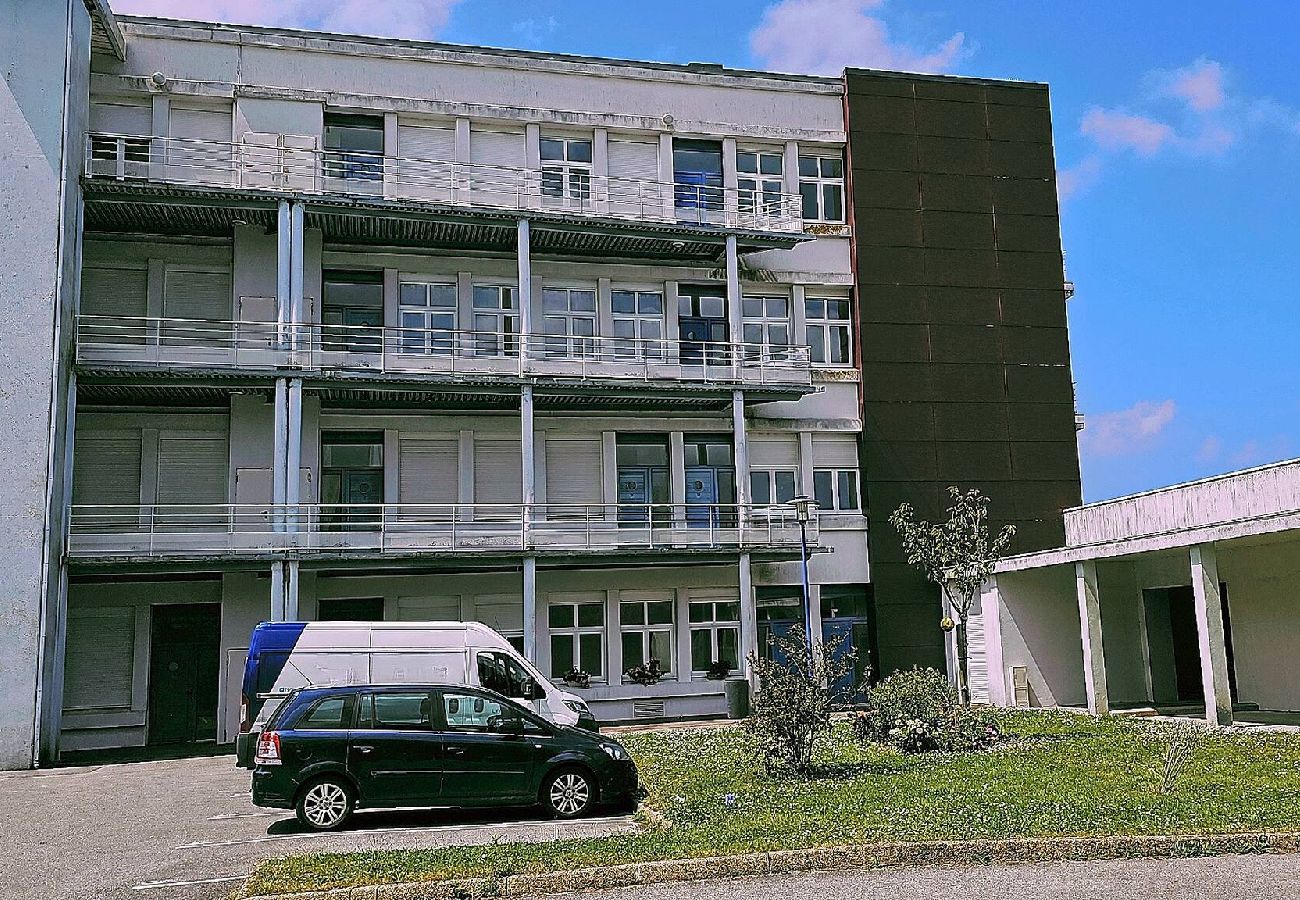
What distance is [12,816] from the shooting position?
49.1 ft

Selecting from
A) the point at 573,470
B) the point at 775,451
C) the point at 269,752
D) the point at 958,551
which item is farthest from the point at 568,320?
the point at 269,752

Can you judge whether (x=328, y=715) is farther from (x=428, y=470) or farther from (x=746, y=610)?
(x=746, y=610)

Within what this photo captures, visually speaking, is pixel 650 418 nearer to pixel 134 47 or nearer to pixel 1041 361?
pixel 1041 361

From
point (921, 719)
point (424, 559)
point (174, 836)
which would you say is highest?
point (424, 559)

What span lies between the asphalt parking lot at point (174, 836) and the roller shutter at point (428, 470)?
1027 centimetres

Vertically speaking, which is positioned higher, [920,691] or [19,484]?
[19,484]

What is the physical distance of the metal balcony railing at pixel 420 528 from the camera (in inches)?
932

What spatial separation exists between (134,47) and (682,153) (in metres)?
12.5

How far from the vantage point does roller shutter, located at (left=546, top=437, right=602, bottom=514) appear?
27.6 meters

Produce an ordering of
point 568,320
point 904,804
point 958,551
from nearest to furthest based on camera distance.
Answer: point 904,804, point 958,551, point 568,320

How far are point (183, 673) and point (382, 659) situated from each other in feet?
28.8

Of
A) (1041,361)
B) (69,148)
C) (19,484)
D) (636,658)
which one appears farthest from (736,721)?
(69,148)

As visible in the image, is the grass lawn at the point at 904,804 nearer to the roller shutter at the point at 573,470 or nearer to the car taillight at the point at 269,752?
the car taillight at the point at 269,752

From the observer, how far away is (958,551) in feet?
74.8
